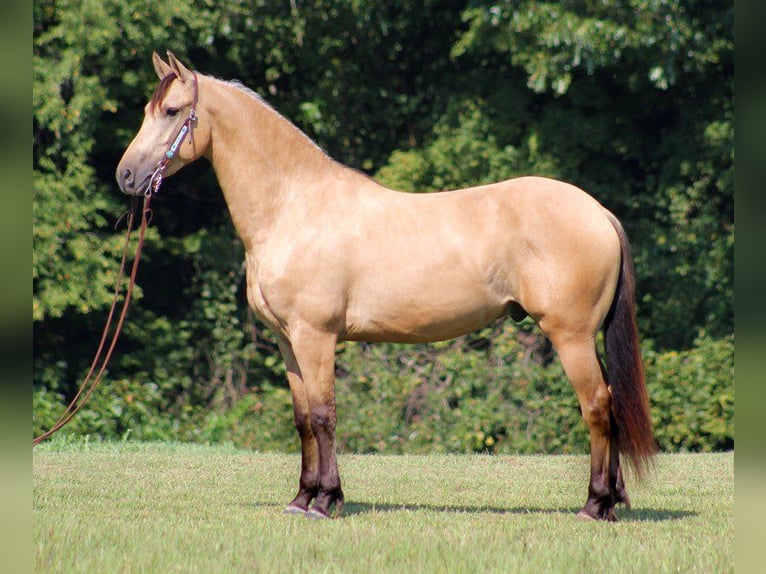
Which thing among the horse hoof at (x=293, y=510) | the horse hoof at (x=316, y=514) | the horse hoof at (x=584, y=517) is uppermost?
the horse hoof at (x=584, y=517)

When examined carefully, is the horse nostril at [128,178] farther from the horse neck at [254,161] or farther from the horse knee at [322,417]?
the horse knee at [322,417]

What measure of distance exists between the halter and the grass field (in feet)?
6.24

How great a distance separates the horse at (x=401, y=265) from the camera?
18.6ft

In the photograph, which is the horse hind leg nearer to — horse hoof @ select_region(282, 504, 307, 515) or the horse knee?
the horse knee

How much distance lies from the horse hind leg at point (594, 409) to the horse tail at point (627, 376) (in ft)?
0.27

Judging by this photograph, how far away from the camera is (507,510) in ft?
20.2

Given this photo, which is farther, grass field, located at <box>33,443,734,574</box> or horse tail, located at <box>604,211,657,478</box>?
horse tail, located at <box>604,211,657,478</box>

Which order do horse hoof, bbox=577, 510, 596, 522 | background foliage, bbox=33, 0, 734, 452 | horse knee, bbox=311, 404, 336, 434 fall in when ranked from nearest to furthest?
horse hoof, bbox=577, 510, 596, 522, horse knee, bbox=311, 404, 336, 434, background foliage, bbox=33, 0, 734, 452

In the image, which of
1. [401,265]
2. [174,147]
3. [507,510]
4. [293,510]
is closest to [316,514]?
[293,510]

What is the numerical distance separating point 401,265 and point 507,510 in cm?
167

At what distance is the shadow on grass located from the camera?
5785mm

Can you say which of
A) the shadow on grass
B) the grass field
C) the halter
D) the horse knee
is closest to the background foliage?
the grass field

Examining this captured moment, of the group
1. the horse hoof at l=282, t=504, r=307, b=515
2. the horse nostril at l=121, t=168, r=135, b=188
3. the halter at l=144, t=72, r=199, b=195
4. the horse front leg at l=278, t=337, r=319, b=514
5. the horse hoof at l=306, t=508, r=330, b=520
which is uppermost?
the halter at l=144, t=72, r=199, b=195

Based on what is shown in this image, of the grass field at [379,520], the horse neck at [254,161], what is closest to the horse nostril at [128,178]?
the horse neck at [254,161]
